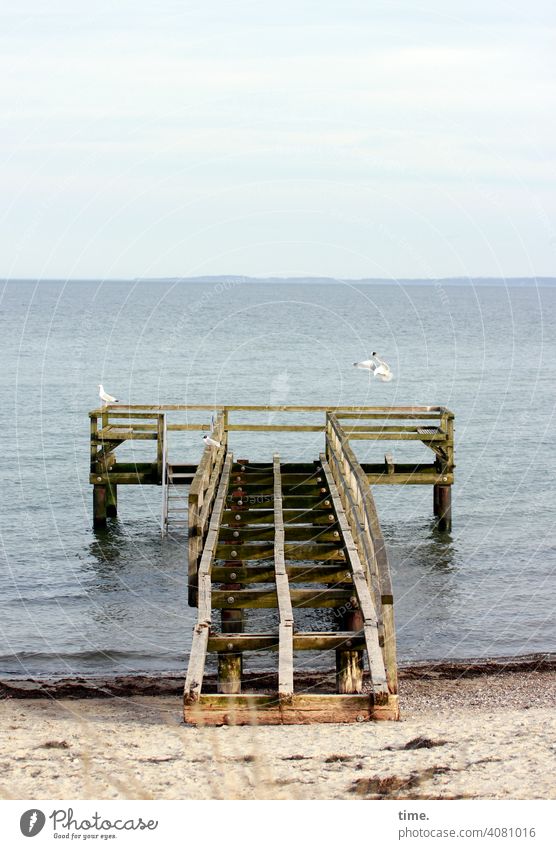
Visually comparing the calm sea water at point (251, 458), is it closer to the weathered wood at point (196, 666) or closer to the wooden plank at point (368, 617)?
the wooden plank at point (368, 617)

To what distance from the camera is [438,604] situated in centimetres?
2214

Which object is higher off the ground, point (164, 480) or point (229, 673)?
point (164, 480)

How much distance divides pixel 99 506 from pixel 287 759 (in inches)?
716

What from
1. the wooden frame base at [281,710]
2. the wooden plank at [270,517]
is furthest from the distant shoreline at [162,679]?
the wooden frame base at [281,710]

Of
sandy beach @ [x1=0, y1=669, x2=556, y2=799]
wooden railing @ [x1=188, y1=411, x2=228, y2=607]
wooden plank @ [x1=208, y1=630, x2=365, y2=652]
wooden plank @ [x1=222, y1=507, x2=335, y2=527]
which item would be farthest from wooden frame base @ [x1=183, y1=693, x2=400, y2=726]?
wooden plank @ [x1=222, y1=507, x2=335, y2=527]

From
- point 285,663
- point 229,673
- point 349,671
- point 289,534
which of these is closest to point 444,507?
point 289,534

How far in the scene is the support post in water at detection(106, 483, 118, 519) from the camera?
93.9 ft

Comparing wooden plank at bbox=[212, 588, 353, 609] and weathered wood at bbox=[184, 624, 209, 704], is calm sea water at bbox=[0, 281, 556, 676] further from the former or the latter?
weathered wood at bbox=[184, 624, 209, 704]

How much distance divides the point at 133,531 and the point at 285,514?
28.3 feet

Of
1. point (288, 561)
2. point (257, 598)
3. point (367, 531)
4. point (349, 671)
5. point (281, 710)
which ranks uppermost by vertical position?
point (367, 531)

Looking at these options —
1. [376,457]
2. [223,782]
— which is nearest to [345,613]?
[223,782]

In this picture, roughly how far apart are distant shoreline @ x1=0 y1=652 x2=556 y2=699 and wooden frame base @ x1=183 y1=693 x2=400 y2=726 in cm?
411

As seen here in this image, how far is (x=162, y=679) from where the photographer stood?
56.7 feet

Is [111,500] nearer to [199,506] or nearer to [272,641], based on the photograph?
[199,506]
